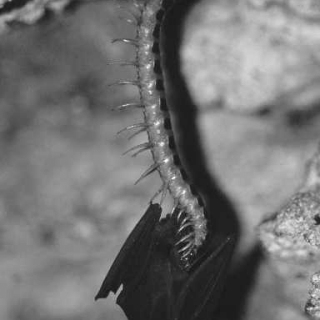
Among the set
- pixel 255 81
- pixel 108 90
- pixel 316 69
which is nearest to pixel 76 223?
pixel 108 90

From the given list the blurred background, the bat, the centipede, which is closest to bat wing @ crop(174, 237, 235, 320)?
the bat

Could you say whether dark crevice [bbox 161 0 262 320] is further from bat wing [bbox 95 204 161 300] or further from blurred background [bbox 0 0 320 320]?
bat wing [bbox 95 204 161 300]

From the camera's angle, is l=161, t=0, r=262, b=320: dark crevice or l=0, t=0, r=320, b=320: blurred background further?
l=161, t=0, r=262, b=320: dark crevice

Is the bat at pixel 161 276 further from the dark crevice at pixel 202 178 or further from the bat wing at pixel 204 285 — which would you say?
the dark crevice at pixel 202 178

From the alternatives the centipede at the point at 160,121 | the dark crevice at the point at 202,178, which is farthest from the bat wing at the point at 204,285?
the dark crevice at the point at 202,178

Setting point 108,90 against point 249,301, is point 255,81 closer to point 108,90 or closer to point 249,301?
point 108,90

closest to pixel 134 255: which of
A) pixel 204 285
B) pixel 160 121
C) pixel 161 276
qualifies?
pixel 161 276
